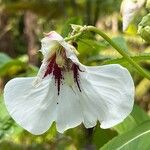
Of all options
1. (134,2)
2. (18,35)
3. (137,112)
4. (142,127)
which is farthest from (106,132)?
(18,35)

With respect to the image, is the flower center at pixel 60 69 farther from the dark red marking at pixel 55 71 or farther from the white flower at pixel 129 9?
the white flower at pixel 129 9

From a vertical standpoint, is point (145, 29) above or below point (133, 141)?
above

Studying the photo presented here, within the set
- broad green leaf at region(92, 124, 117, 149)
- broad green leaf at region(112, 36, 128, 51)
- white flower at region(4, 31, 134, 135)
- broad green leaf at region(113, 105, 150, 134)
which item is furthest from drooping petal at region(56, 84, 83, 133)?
broad green leaf at region(112, 36, 128, 51)

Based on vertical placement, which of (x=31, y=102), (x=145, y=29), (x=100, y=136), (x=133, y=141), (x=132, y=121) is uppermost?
(x=145, y=29)

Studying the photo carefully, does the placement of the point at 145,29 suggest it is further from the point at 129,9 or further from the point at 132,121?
the point at 132,121

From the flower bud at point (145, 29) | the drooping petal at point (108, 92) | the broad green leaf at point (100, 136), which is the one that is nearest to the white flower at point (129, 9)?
the flower bud at point (145, 29)

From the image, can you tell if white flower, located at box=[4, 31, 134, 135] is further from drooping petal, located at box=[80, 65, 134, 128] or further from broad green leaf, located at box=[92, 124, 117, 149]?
broad green leaf, located at box=[92, 124, 117, 149]

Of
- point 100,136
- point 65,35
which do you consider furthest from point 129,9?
point 100,136
